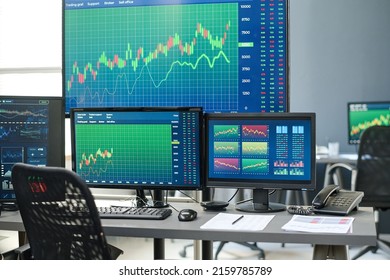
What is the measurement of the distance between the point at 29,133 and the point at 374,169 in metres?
2.18

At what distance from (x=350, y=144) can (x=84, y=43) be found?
2918 millimetres

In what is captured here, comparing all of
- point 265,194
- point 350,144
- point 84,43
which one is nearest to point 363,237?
point 265,194

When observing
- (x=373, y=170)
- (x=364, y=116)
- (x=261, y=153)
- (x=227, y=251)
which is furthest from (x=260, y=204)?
(x=364, y=116)

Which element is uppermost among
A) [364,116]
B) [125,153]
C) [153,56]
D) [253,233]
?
[153,56]

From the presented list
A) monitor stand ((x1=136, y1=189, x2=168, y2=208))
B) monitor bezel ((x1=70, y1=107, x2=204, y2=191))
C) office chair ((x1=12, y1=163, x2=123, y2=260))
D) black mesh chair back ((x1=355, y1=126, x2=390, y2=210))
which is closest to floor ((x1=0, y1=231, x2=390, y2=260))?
black mesh chair back ((x1=355, y1=126, x2=390, y2=210))

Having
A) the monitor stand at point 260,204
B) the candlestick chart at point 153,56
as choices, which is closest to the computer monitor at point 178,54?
the candlestick chart at point 153,56

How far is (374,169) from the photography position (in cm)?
357

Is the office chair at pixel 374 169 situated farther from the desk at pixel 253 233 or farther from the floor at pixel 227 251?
the desk at pixel 253 233

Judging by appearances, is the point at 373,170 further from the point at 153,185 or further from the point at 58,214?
the point at 58,214

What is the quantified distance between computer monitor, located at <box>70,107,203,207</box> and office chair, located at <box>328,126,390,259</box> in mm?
1592

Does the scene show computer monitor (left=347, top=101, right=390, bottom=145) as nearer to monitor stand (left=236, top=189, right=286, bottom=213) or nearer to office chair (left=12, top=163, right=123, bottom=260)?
monitor stand (left=236, top=189, right=286, bottom=213)

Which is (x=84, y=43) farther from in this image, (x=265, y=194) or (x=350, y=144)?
(x=350, y=144)

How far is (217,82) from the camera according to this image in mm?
2688

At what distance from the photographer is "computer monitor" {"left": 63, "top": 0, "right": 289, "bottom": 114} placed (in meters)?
2.62
